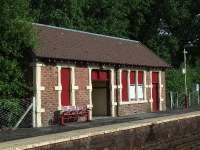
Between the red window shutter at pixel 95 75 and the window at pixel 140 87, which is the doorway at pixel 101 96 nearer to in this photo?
the red window shutter at pixel 95 75

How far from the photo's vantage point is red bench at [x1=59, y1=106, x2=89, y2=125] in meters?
27.0

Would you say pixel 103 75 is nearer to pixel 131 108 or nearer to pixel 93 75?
pixel 93 75

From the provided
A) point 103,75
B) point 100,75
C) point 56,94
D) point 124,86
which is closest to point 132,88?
point 124,86

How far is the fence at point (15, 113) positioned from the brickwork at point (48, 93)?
2.81 ft

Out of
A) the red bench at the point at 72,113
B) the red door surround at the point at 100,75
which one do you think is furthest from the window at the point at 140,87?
the red bench at the point at 72,113

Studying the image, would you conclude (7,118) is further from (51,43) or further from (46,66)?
(51,43)

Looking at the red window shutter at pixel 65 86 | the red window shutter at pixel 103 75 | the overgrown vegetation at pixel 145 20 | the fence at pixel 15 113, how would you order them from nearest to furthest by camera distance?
1. the fence at pixel 15 113
2. the red window shutter at pixel 65 86
3. the red window shutter at pixel 103 75
4. the overgrown vegetation at pixel 145 20

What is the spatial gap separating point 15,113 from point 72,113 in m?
3.55

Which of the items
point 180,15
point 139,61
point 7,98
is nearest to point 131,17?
point 180,15

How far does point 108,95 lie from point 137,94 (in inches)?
116

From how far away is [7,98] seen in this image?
84.1 ft

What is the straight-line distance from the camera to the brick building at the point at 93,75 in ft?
88.2

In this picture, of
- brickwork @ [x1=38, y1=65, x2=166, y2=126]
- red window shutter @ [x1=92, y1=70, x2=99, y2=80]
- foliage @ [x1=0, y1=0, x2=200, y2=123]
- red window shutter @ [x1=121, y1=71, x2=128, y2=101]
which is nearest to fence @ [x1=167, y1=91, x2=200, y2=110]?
foliage @ [x1=0, y1=0, x2=200, y2=123]

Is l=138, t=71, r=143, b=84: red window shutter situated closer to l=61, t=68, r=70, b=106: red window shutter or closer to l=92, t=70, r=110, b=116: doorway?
l=92, t=70, r=110, b=116: doorway
